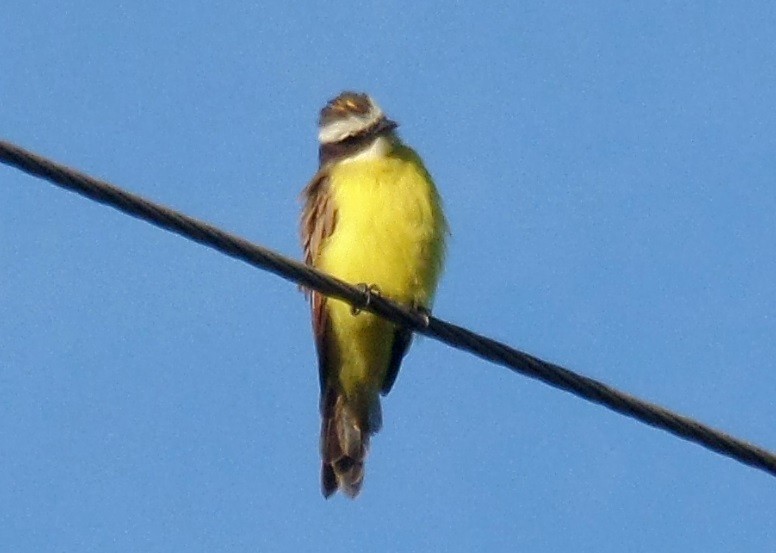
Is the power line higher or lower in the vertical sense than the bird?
lower

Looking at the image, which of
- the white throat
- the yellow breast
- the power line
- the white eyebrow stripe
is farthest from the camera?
the white eyebrow stripe

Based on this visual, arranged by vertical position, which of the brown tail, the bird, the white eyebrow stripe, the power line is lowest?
the power line

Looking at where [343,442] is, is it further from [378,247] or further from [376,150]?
[376,150]

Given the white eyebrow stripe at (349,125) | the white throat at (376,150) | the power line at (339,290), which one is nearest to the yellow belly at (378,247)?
the white throat at (376,150)

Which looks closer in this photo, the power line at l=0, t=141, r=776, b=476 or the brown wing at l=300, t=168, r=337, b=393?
the power line at l=0, t=141, r=776, b=476

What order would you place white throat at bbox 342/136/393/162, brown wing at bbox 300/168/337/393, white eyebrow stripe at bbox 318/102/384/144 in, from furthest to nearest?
white eyebrow stripe at bbox 318/102/384/144 < white throat at bbox 342/136/393/162 < brown wing at bbox 300/168/337/393

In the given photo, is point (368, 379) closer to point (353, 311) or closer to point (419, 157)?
point (353, 311)

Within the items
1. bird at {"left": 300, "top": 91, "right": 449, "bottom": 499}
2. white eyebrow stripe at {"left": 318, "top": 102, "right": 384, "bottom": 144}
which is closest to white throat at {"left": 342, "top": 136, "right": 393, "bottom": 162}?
bird at {"left": 300, "top": 91, "right": 449, "bottom": 499}

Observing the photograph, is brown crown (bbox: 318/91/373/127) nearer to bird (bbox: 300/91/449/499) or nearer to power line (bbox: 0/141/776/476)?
bird (bbox: 300/91/449/499)

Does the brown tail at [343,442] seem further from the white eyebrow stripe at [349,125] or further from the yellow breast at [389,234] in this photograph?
the white eyebrow stripe at [349,125]
